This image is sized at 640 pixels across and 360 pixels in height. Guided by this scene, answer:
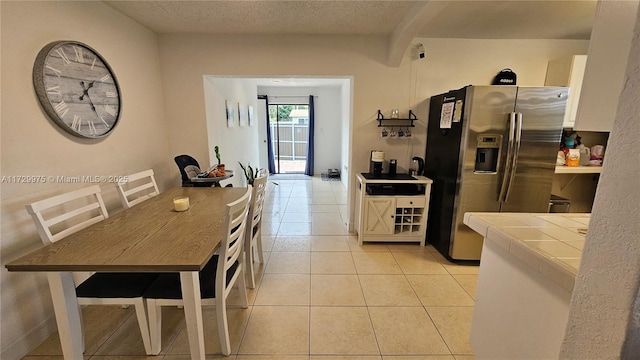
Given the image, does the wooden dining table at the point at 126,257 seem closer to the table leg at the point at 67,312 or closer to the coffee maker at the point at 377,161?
the table leg at the point at 67,312

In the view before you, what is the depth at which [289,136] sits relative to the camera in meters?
7.36

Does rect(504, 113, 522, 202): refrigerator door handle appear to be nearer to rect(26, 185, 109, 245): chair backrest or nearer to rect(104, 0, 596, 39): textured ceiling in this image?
rect(104, 0, 596, 39): textured ceiling

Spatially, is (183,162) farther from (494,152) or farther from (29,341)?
(494,152)

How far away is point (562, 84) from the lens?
2736 mm

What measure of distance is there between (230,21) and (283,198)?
2.99m

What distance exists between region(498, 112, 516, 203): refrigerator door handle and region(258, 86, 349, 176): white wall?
14.4 feet

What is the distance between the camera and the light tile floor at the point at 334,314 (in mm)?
1613

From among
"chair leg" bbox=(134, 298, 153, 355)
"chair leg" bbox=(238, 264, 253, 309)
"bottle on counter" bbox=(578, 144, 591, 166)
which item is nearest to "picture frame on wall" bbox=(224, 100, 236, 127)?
"chair leg" bbox=(238, 264, 253, 309)

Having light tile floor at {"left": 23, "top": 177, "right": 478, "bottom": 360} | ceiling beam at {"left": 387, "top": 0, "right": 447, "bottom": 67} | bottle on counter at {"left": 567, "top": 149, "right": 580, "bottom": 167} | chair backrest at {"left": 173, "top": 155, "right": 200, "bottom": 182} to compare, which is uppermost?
ceiling beam at {"left": 387, "top": 0, "right": 447, "bottom": 67}

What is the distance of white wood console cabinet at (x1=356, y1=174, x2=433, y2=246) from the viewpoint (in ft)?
9.37

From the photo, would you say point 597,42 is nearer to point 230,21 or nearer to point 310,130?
point 230,21

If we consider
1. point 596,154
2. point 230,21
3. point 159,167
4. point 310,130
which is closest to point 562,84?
point 596,154

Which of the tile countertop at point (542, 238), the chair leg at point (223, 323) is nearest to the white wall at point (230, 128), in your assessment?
the chair leg at point (223, 323)

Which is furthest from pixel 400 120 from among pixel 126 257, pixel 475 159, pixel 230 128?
pixel 126 257
